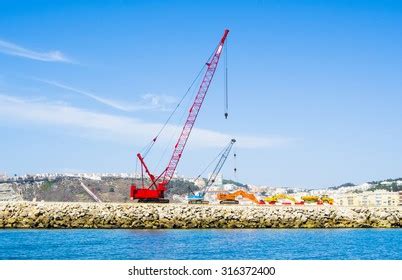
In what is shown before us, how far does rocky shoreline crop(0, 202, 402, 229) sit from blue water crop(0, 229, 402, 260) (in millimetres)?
9813

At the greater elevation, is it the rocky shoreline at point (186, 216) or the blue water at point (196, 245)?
the rocky shoreline at point (186, 216)

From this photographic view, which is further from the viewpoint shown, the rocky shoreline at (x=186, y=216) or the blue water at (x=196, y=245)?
the rocky shoreline at (x=186, y=216)

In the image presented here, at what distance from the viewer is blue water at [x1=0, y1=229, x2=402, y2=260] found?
41438 millimetres

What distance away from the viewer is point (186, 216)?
7112 centimetres

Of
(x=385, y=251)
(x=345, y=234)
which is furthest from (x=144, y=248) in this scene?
(x=345, y=234)

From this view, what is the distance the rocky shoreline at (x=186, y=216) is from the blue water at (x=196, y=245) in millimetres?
9813

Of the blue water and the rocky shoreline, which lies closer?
the blue water

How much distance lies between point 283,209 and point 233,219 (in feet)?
20.9

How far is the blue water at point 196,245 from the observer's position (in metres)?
41.4

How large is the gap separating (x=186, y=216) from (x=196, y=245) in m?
24.0

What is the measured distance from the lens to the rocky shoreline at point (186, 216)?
6912cm

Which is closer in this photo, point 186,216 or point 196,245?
point 196,245

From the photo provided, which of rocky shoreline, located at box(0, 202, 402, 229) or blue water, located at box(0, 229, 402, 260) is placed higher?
rocky shoreline, located at box(0, 202, 402, 229)
